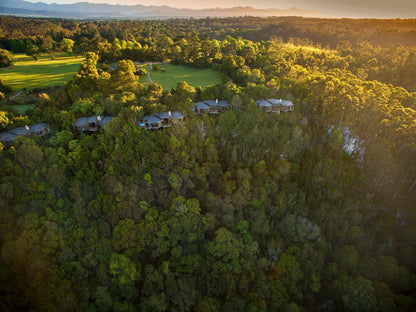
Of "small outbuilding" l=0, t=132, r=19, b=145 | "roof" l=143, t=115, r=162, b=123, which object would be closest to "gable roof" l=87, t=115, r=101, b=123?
"roof" l=143, t=115, r=162, b=123

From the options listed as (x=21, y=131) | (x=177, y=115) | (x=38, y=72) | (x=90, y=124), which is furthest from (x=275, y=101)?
(x=38, y=72)

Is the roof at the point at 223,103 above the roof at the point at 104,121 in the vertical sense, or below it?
above

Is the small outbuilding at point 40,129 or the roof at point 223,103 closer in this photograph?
the small outbuilding at point 40,129

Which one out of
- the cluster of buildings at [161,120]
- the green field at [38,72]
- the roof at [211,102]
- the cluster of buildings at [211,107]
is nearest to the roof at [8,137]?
the cluster of buildings at [161,120]

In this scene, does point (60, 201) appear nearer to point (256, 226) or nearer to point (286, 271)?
point (256, 226)

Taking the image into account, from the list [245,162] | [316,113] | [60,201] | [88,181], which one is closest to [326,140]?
[316,113]

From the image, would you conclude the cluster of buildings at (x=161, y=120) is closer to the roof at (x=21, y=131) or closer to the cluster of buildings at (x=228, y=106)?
the cluster of buildings at (x=228, y=106)
